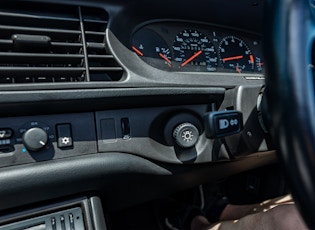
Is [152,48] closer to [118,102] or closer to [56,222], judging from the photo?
[118,102]

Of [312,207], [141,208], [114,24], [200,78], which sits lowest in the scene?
[141,208]

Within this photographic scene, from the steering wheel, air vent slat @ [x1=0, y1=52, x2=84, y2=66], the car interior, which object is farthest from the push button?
air vent slat @ [x1=0, y1=52, x2=84, y2=66]

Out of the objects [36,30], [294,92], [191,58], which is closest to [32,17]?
[36,30]

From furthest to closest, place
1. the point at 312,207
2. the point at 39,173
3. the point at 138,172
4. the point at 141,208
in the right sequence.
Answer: the point at 141,208 < the point at 138,172 < the point at 39,173 < the point at 312,207

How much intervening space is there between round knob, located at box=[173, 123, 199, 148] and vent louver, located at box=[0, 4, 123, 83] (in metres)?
0.23

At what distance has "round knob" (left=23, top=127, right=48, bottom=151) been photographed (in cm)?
83

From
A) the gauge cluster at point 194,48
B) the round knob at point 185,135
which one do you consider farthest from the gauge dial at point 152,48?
the round knob at point 185,135

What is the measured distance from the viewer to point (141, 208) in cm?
171

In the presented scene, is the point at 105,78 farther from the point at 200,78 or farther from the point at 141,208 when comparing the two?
the point at 141,208

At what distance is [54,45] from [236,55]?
67 cm

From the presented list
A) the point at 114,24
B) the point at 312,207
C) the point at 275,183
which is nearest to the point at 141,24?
the point at 114,24

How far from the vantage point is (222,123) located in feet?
2.88

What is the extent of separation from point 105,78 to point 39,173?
32cm

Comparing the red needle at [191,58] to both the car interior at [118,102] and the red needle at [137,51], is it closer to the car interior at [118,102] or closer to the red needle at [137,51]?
the car interior at [118,102]
